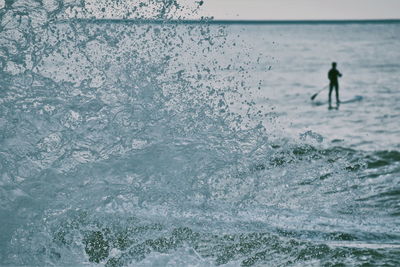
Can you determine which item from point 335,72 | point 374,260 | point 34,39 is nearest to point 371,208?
point 374,260

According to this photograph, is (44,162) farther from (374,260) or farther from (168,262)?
(374,260)

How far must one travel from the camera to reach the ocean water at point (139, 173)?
5.38 m

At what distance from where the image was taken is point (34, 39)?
644 cm

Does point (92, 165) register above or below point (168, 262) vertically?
above

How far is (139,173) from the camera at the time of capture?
20.4 feet

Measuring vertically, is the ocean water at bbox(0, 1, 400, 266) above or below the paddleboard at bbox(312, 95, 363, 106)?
below

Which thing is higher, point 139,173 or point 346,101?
point 346,101

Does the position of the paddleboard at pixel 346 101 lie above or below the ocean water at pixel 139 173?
above

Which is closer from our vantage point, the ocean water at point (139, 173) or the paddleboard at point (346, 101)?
the ocean water at point (139, 173)

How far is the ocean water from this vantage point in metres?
5.38

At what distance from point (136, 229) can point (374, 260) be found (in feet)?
8.26

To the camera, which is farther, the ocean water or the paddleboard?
the paddleboard

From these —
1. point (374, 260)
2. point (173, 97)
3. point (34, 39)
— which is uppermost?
point (34, 39)

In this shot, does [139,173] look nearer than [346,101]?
Yes
